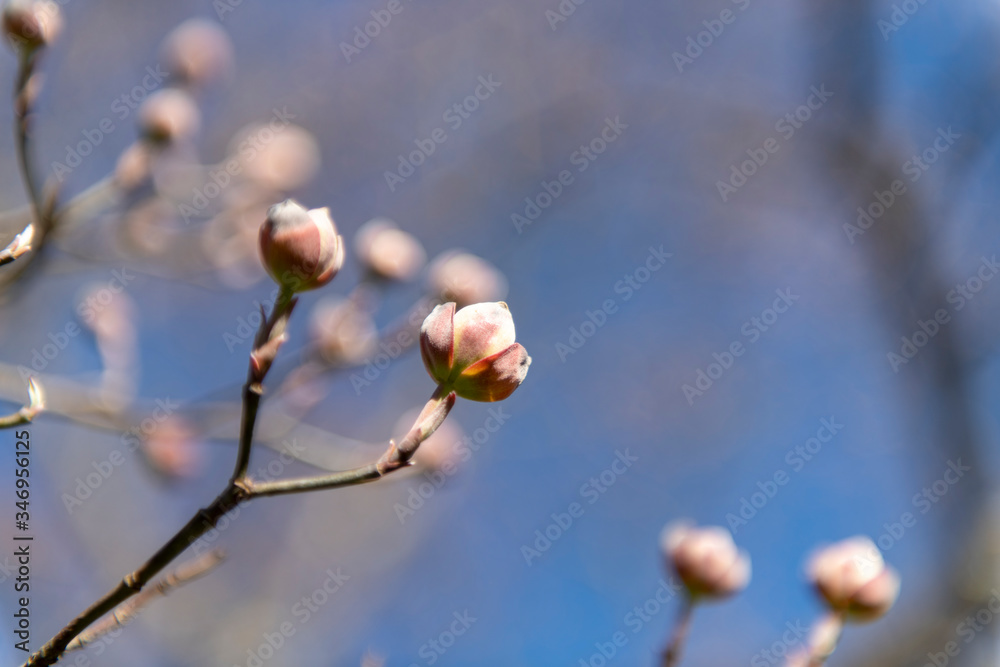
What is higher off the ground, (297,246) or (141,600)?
(297,246)

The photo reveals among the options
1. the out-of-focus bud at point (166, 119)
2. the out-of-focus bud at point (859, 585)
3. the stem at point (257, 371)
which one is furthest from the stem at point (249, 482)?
the out-of-focus bud at point (166, 119)

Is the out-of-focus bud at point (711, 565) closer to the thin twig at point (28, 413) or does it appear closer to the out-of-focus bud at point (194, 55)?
the thin twig at point (28, 413)

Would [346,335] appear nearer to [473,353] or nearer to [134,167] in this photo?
[134,167]

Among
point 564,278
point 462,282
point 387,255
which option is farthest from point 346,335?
point 564,278

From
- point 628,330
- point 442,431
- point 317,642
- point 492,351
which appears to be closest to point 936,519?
point 628,330

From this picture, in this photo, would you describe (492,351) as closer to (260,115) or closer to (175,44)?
(175,44)
